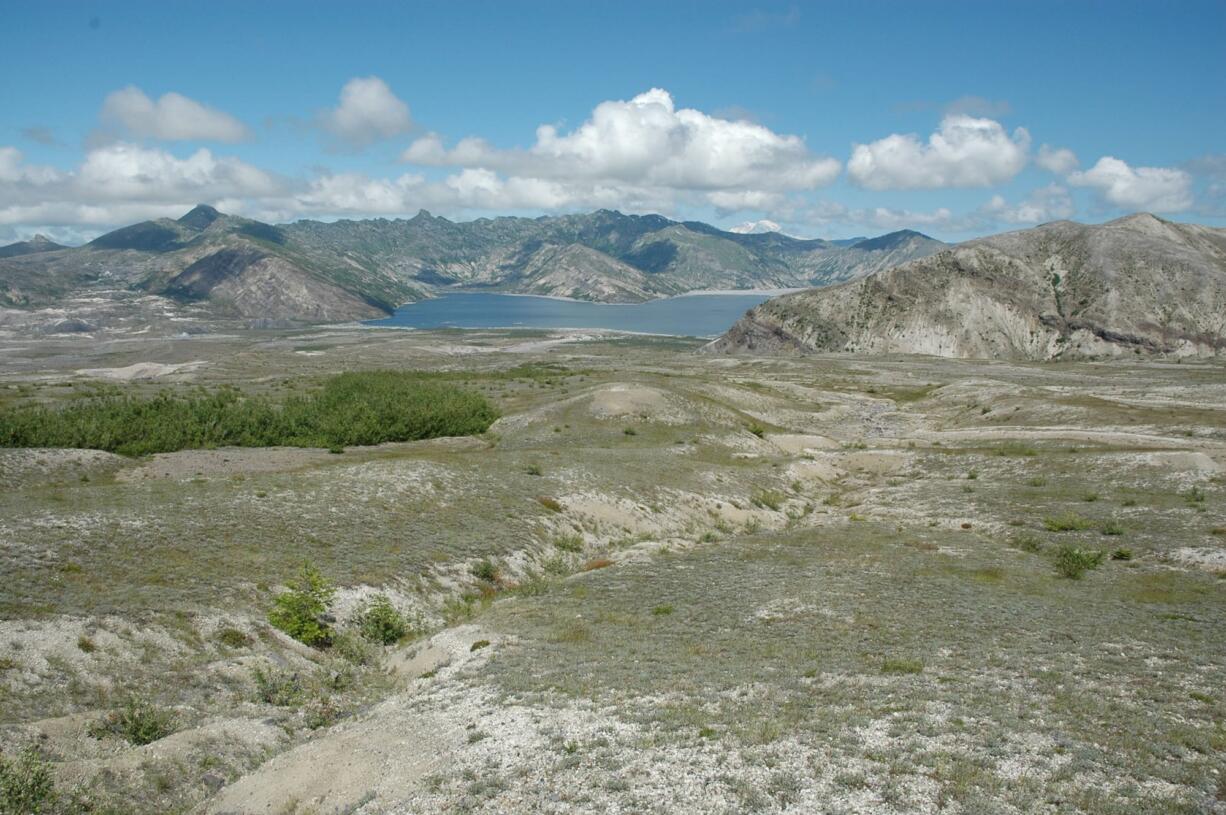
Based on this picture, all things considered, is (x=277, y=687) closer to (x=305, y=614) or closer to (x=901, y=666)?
(x=305, y=614)

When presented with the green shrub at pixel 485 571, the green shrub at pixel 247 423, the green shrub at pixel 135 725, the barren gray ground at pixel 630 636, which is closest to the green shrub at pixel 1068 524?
the barren gray ground at pixel 630 636

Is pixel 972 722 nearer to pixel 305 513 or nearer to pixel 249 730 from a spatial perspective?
pixel 249 730

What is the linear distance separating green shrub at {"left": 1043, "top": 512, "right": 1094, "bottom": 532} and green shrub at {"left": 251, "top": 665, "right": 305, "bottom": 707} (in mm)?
46119

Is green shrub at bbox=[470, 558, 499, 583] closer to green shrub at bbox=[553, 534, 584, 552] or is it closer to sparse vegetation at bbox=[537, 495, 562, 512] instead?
green shrub at bbox=[553, 534, 584, 552]

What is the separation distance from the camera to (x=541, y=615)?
105ft

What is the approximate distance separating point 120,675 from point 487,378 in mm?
141919

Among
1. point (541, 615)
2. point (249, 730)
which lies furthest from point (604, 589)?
point (249, 730)

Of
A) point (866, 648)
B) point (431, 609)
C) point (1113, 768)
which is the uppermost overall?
point (1113, 768)

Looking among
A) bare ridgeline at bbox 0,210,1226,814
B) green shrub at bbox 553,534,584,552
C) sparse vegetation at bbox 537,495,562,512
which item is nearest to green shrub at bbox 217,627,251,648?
bare ridgeline at bbox 0,210,1226,814

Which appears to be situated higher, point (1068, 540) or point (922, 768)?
point (922, 768)

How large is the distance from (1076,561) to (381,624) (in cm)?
3705

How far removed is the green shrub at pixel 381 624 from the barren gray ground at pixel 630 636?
3.40 feet

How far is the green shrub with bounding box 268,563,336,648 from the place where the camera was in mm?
29062

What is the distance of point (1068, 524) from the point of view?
46125 mm
